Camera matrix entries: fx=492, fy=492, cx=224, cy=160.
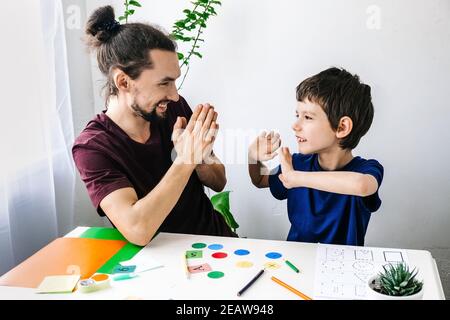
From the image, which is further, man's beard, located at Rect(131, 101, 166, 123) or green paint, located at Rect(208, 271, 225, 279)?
man's beard, located at Rect(131, 101, 166, 123)

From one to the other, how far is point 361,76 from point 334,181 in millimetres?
855

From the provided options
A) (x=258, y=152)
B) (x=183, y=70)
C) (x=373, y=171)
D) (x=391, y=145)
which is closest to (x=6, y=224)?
(x=258, y=152)

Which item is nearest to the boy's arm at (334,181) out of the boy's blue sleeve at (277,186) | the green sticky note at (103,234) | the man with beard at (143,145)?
the boy's blue sleeve at (277,186)

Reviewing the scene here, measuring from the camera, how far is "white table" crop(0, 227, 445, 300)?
910 millimetres

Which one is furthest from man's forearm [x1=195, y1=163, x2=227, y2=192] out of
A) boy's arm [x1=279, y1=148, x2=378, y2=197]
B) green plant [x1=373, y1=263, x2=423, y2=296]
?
green plant [x1=373, y1=263, x2=423, y2=296]

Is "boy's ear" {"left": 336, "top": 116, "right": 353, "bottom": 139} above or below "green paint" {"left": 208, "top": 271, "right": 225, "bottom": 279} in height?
above

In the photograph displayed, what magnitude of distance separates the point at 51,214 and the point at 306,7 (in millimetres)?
1229

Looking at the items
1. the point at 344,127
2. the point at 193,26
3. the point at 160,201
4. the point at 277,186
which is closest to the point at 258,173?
the point at 277,186

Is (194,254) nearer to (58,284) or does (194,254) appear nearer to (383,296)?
(58,284)

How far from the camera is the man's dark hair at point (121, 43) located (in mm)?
1297

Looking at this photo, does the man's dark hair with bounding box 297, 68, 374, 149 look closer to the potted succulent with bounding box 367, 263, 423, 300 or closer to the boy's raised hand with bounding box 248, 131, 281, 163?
the boy's raised hand with bounding box 248, 131, 281, 163

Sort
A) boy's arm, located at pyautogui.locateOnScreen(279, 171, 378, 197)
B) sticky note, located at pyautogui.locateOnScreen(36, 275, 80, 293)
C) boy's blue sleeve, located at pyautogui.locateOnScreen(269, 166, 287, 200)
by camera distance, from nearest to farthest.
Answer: sticky note, located at pyautogui.locateOnScreen(36, 275, 80, 293)
boy's arm, located at pyautogui.locateOnScreen(279, 171, 378, 197)
boy's blue sleeve, located at pyautogui.locateOnScreen(269, 166, 287, 200)

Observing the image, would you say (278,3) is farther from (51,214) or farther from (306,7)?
(51,214)

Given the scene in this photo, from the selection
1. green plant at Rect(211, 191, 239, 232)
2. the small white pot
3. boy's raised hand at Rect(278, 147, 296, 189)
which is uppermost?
boy's raised hand at Rect(278, 147, 296, 189)
